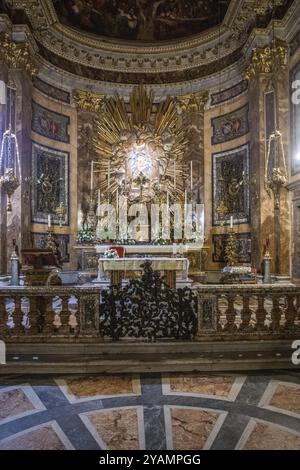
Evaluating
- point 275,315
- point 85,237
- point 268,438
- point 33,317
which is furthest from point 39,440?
point 85,237

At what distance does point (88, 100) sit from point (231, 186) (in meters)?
6.04

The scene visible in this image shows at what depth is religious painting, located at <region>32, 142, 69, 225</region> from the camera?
37.9 feet

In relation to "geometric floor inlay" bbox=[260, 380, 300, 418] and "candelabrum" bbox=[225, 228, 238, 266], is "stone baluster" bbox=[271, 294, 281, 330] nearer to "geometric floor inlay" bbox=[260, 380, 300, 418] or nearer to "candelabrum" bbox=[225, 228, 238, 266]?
"geometric floor inlay" bbox=[260, 380, 300, 418]

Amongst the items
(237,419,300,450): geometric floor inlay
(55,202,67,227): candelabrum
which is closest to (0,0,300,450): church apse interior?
(237,419,300,450): geometric floor inlay

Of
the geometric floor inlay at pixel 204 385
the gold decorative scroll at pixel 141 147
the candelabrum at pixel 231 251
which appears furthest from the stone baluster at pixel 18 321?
the gold decorative scroll at pixel 141 147

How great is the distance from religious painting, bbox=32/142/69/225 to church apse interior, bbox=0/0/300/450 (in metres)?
0.07

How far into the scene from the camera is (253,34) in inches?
417

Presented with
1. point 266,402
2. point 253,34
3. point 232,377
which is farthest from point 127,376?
point 253,34

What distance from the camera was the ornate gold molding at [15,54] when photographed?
32.5 ft

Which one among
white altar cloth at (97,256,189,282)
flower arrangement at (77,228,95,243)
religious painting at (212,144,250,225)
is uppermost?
religious painting at (212,144,250,225)

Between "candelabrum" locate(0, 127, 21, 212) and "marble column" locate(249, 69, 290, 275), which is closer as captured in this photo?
"candelabrum" locate(0, 127, 21, 212)

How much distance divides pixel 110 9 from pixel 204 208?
764cm

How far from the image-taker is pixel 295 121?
9.71 meters

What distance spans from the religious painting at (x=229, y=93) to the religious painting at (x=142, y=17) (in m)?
2.22
